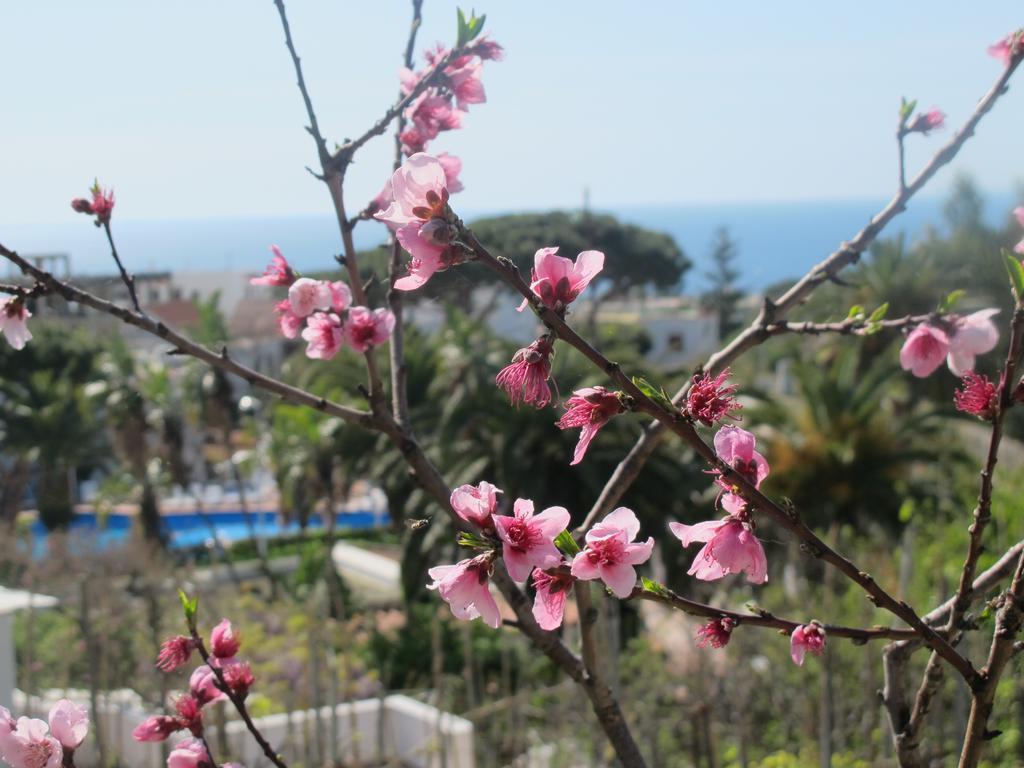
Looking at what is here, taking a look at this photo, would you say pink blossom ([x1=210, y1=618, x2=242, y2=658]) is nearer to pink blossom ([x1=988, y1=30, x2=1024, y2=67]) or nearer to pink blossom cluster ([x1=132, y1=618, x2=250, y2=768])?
pink blossom cluster ([x1=132, y1=618, x2=250, y2=768])

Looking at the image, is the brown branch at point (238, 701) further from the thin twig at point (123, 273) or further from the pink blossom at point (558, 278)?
the pink blossom at point (558, 278)

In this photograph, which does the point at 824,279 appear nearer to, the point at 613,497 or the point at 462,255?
the point at 613,497

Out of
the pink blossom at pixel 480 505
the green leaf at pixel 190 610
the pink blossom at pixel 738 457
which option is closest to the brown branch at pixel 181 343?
the green leaf at pixel 190 610

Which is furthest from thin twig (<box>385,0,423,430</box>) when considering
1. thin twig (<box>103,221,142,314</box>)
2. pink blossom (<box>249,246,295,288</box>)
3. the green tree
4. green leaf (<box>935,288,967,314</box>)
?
the green tree

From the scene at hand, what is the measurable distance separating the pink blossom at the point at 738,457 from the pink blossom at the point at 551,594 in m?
0.16

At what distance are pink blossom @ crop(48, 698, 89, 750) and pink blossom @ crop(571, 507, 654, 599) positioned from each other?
55cm

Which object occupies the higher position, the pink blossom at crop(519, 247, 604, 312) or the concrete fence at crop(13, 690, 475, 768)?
the pink blossom at crop(519, 247, 604, 312)

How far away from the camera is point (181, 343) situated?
1.42 metres

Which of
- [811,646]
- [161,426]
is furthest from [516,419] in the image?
[161,426]

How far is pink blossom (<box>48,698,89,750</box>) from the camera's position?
1070 mm

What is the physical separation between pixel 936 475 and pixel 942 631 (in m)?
10.2

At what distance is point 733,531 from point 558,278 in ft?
0.90

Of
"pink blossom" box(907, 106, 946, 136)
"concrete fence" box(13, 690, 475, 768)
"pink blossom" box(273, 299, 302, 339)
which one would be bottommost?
"concrete fence" box(13, 690, 475, 768)

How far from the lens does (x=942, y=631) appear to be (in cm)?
115
